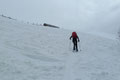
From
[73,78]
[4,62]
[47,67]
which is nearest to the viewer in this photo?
[73,78]

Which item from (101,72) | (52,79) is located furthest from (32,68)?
(101,72)

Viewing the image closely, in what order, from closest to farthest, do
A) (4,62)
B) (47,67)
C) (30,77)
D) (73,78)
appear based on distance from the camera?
(30,77) < (73,78) < (4,62) < (47,67)

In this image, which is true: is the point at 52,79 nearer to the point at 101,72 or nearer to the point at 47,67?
the point at 47,67

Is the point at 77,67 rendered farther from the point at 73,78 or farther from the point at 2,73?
the point at 2,73

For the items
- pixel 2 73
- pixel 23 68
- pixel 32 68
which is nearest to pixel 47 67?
pixel 32 68

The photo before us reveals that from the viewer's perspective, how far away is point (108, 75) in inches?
296

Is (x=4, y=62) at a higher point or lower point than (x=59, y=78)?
higher

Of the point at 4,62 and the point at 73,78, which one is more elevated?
the point at 4,62

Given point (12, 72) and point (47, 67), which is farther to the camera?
point (47, 67)

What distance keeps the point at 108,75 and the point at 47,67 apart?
11.6 ft

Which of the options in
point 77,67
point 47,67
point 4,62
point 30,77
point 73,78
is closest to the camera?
point 30,77

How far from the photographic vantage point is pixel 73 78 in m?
6.88

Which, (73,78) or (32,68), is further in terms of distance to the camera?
(32,68)

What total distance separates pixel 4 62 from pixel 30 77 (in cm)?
205
